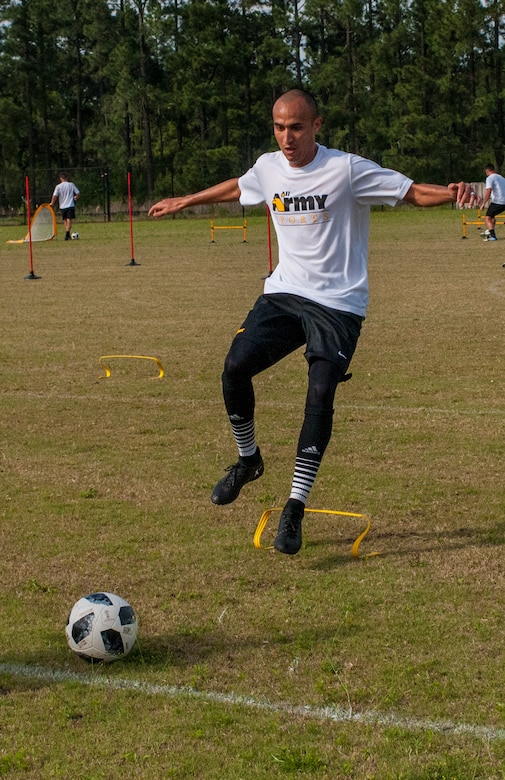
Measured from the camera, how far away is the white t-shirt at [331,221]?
582 centimetres

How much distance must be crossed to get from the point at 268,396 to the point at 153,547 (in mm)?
4307

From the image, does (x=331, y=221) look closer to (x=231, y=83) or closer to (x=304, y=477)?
(x=304, y=477)

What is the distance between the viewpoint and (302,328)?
593cm

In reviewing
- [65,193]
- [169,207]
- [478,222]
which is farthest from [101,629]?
[65,193]

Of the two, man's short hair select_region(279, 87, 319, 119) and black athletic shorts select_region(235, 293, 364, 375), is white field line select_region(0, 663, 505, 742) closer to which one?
black athletic shorts select_region(235, 293, 364, 375)

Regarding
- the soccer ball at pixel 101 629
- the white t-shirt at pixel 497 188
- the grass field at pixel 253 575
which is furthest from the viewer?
the white t-shirt at pixel 497 188

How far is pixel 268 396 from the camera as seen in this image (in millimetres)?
9820

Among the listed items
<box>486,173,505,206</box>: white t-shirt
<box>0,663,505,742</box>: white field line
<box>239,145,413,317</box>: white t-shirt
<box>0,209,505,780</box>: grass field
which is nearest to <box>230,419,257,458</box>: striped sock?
<box>0,209,505,780</box>: grass field

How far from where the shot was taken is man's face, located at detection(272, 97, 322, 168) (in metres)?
5.80

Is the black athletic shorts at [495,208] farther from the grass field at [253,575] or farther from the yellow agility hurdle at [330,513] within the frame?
the yellow agility hurdle at [330,513]

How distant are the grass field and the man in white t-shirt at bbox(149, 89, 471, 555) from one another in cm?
78

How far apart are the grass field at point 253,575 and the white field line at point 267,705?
0.04ft

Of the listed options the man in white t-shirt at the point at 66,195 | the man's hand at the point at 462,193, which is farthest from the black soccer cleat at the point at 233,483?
the man in white t-shirt at the point at 66,195

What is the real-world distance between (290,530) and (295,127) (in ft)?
7.07
